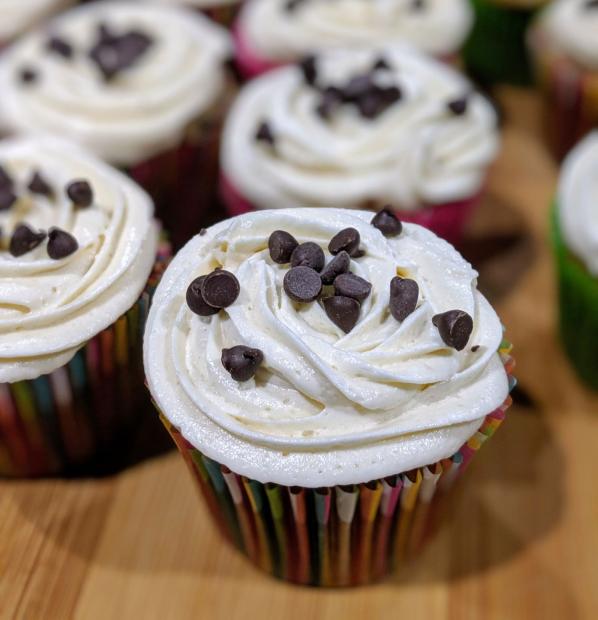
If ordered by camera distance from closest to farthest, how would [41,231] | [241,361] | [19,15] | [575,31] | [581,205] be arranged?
[241,361], [41,231], [581,205], [575,31], [19,15]

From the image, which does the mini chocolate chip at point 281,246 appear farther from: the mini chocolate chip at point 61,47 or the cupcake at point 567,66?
the cupcake at point 567,66

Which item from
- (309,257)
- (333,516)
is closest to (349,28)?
(309,257)

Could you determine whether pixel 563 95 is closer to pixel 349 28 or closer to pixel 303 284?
pixel 349 28

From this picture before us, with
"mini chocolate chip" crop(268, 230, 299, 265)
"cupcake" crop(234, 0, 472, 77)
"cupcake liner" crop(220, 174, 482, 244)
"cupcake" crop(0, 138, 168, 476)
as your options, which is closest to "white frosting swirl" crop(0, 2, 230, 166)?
"cupcake" crop(234, 0, 472, 77)

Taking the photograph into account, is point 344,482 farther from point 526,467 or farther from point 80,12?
point 80,12

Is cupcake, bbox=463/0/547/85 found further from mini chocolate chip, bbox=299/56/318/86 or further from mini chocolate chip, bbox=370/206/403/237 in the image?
mini chocolate chip, bbox=370/206/403/237

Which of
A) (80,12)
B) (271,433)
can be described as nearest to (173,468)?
(271,433)
